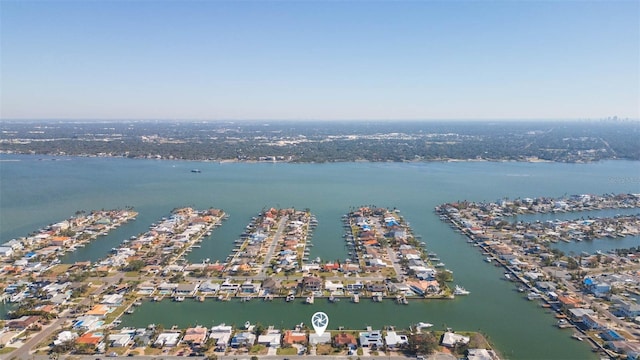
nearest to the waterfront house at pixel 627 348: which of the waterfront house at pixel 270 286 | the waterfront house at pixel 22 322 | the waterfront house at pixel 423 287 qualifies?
the waterfront house at pixel 423 287

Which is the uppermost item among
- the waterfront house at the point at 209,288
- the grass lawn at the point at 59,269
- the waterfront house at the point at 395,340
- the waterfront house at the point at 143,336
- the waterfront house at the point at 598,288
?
the waterfront house at the point at 598,288

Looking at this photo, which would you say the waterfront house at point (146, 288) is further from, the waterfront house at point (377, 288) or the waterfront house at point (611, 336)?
the waterfront house at point (611, 336)

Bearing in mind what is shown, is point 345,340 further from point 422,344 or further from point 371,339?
point 422,344

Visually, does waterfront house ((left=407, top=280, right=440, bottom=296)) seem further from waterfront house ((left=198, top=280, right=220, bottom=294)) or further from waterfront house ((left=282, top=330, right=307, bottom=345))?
waterfront house ((left=198, top=280, right=220, bottom=294))

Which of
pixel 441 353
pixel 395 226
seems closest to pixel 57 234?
pixel 395 226

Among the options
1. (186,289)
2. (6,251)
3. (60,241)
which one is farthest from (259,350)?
(6,251)
